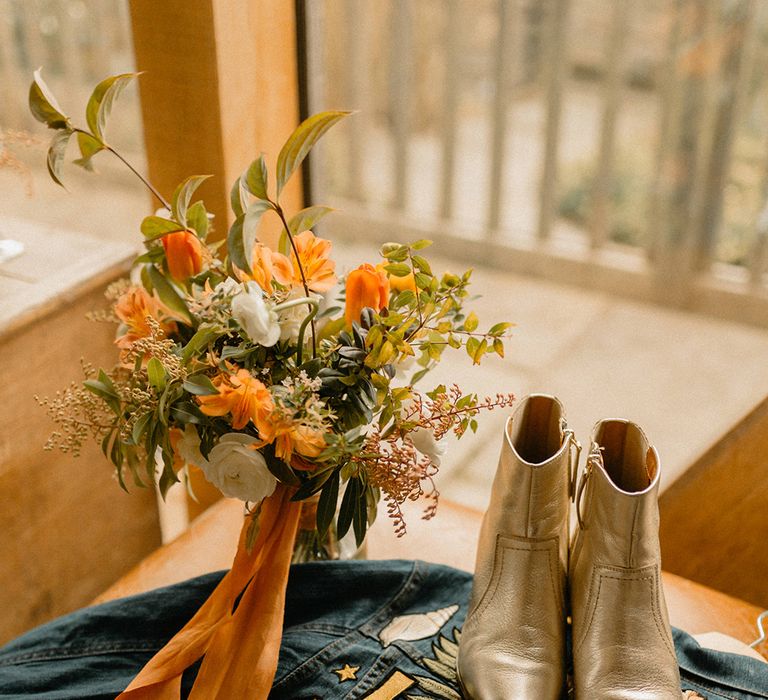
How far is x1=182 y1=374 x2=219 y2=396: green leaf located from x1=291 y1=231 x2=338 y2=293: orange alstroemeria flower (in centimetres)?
11

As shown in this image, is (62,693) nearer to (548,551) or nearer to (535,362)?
(548,551)

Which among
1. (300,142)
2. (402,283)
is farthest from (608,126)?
(300,142)

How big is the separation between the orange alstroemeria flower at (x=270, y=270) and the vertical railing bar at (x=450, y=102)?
2272 millimetres

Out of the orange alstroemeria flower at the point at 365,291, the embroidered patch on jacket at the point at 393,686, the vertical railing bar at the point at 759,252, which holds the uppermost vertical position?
the orange alstroemeria flower at the point at 365,291

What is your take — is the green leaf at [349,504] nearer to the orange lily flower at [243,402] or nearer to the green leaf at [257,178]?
the orange lily flower at [243,402]

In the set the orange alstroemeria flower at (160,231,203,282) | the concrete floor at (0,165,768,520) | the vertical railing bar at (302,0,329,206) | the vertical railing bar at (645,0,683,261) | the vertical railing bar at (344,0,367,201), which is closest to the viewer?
the orange alstroemeria flower at (160,231,203,282)

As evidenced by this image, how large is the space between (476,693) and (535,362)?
166cm

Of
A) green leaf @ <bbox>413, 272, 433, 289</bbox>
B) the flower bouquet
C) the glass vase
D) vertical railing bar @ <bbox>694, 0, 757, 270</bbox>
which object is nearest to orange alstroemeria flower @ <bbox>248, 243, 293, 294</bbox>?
the flower bouquet

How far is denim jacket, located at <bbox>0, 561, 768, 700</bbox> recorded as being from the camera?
754 millimetres

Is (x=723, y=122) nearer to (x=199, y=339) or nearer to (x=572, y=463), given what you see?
(x=572, y=463)

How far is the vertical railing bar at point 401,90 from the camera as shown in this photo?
9.24 feet

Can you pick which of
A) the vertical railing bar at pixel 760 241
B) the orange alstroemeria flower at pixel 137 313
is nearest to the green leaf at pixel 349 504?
the orange alstroemeria flower at pixel 137 313

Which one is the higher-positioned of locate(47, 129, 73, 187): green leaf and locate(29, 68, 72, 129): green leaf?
locate(29, 68, 72, 129): green leaf

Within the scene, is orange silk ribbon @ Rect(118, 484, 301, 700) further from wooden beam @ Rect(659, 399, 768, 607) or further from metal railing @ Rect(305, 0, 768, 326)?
metal railing @ Rect(305, 0, 768, 326)
